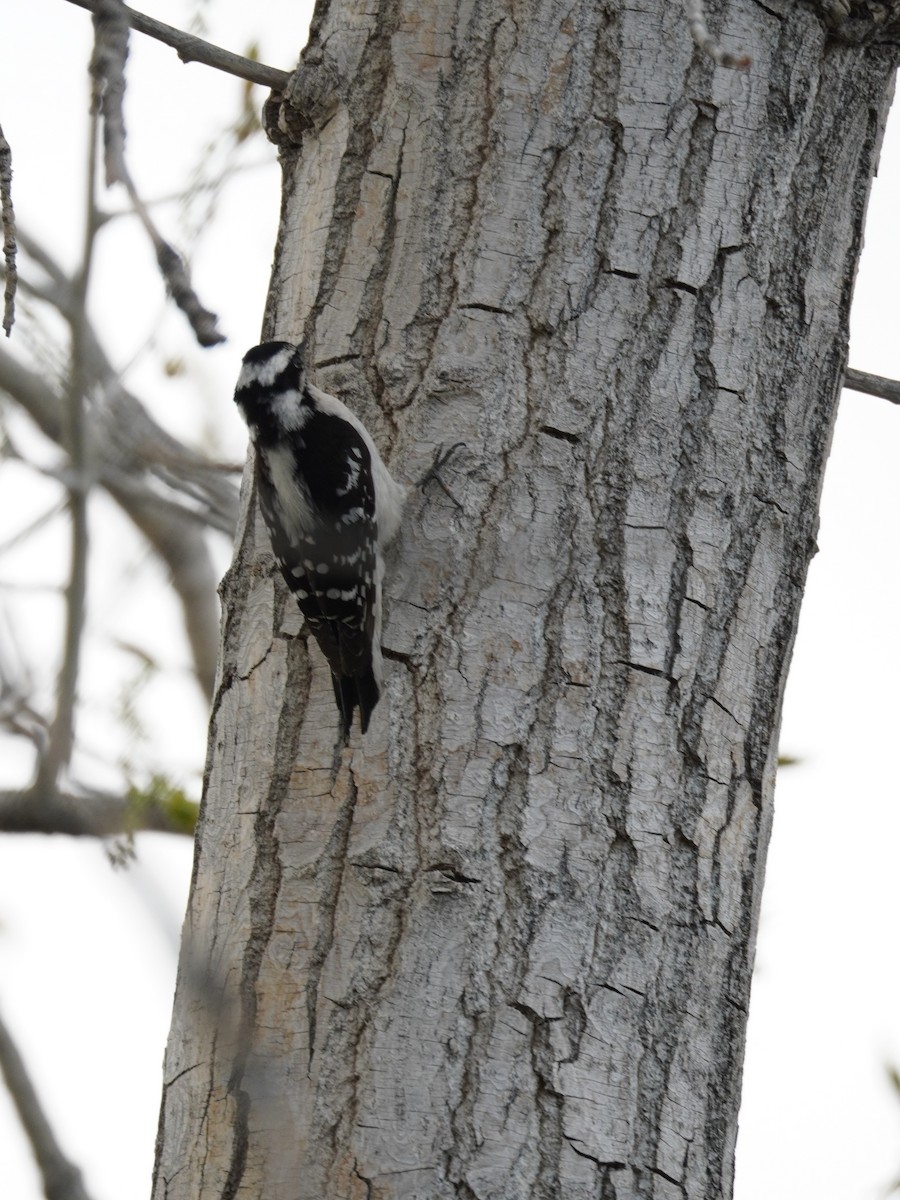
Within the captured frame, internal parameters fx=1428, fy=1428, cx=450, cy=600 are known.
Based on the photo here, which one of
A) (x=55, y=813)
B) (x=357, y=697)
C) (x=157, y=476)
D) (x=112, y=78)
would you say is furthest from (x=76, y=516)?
(x=112, y=78)

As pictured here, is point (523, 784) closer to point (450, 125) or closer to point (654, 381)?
point (654, 381)

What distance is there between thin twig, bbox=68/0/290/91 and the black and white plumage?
1.75 ft

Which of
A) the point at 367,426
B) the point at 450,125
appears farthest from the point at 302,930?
the point at 450,125

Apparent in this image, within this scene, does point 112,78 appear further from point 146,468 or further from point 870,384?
point 146,468

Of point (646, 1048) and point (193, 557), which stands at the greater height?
point (193, 557)

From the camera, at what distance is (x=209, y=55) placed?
2.79 m

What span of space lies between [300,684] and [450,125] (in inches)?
42.6

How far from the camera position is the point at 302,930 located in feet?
7.39

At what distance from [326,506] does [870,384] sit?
1.18 metres

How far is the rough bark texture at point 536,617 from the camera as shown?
2.13 m

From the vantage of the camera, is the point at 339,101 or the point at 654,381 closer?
the point at 654,381

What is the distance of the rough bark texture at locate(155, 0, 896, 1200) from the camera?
2.13m

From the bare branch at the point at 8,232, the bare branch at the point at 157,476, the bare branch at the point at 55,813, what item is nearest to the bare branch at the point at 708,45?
the bare branch at the point at 8,232

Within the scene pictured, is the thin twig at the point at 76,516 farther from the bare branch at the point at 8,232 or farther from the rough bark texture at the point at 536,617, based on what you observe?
the bare branch at the point at 8,232
